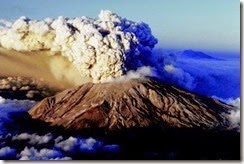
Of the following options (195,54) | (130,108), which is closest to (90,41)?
(130,108)

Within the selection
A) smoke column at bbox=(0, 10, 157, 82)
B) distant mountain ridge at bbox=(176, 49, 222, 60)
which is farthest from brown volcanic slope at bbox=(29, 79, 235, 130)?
distant mountain ridge at bbox=(176, 49, 222, 60)

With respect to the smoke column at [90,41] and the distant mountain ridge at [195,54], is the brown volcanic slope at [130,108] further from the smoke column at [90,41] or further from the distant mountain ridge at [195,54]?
the distant mountain ridge at [195,54]

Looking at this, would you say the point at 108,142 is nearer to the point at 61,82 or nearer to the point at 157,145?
the point at 157,145

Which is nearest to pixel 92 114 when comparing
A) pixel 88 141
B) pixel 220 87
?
pixel 88 141

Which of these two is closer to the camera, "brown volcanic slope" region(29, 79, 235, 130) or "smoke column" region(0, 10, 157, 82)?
"brown volcanic slope" region(29, 79, 235, 130)

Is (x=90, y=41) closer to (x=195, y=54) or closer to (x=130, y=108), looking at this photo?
(x=130, y=108)

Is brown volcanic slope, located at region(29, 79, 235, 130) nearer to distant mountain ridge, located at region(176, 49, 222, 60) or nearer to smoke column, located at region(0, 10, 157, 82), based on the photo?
smoke column, located at region(0, 10, 157, 82)

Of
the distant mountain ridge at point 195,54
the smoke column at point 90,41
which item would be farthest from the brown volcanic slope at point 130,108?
the distant mountain ridge at point 195,54

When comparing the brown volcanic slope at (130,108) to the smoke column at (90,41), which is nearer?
the brown volcanic slope at (130,108)
